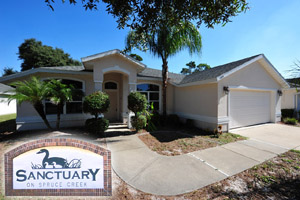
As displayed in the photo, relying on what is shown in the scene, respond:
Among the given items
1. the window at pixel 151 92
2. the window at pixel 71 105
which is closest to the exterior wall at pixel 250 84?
the window at pixel 151 92

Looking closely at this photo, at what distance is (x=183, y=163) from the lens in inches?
142

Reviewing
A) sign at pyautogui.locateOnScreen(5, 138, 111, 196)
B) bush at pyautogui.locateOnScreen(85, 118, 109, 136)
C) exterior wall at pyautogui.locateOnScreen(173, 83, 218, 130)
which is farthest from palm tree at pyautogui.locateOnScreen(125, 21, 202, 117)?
sign at pyautogui.locateOnScreen(5, 138, 111, 196)

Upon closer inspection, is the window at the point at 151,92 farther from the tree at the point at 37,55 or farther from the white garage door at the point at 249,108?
the tree at the point at 37,55

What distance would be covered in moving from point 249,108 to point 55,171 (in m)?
10.5

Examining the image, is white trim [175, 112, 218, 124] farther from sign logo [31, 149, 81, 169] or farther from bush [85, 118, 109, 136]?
sign logo [31, 149, 81, 169]

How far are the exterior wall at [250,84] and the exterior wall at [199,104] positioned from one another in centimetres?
31

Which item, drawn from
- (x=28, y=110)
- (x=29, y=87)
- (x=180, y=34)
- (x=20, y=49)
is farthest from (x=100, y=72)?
(x=20, y=49)

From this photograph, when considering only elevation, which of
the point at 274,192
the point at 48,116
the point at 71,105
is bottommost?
the point at 274,192

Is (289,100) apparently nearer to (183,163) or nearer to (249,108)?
(249,108)

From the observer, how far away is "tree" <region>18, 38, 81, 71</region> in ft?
73.9

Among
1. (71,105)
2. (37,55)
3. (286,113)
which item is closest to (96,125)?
(71,105)

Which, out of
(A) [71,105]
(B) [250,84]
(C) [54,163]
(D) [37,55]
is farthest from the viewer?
(D) [37,55]

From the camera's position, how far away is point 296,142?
5.37 metres

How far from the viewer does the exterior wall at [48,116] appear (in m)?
6.62
